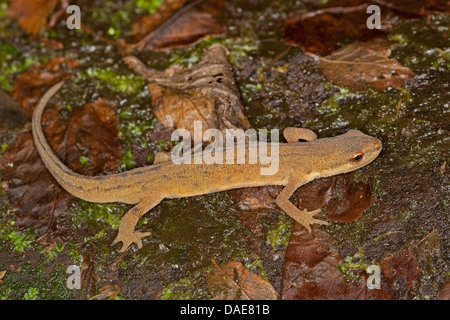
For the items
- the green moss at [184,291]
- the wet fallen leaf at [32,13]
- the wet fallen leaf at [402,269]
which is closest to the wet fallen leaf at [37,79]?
the wet fallen leaf at [32,13]

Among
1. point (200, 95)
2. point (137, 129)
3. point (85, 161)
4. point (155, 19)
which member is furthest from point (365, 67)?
point (85, 161)

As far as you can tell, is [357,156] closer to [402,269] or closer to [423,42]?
[402,269]

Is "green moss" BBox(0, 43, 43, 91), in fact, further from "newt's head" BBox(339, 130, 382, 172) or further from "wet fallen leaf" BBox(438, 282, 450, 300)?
"wet fallen leaf" BBox(438, 282, 450, 300)

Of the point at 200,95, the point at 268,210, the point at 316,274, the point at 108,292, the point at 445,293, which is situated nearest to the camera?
the point at 445,293

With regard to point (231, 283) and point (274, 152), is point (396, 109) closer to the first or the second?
point (274, 152)

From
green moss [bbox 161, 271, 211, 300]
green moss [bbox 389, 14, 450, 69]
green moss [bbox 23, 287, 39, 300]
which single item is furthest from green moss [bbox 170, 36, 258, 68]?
green moss [bbox 23, 287, 39, 300]
